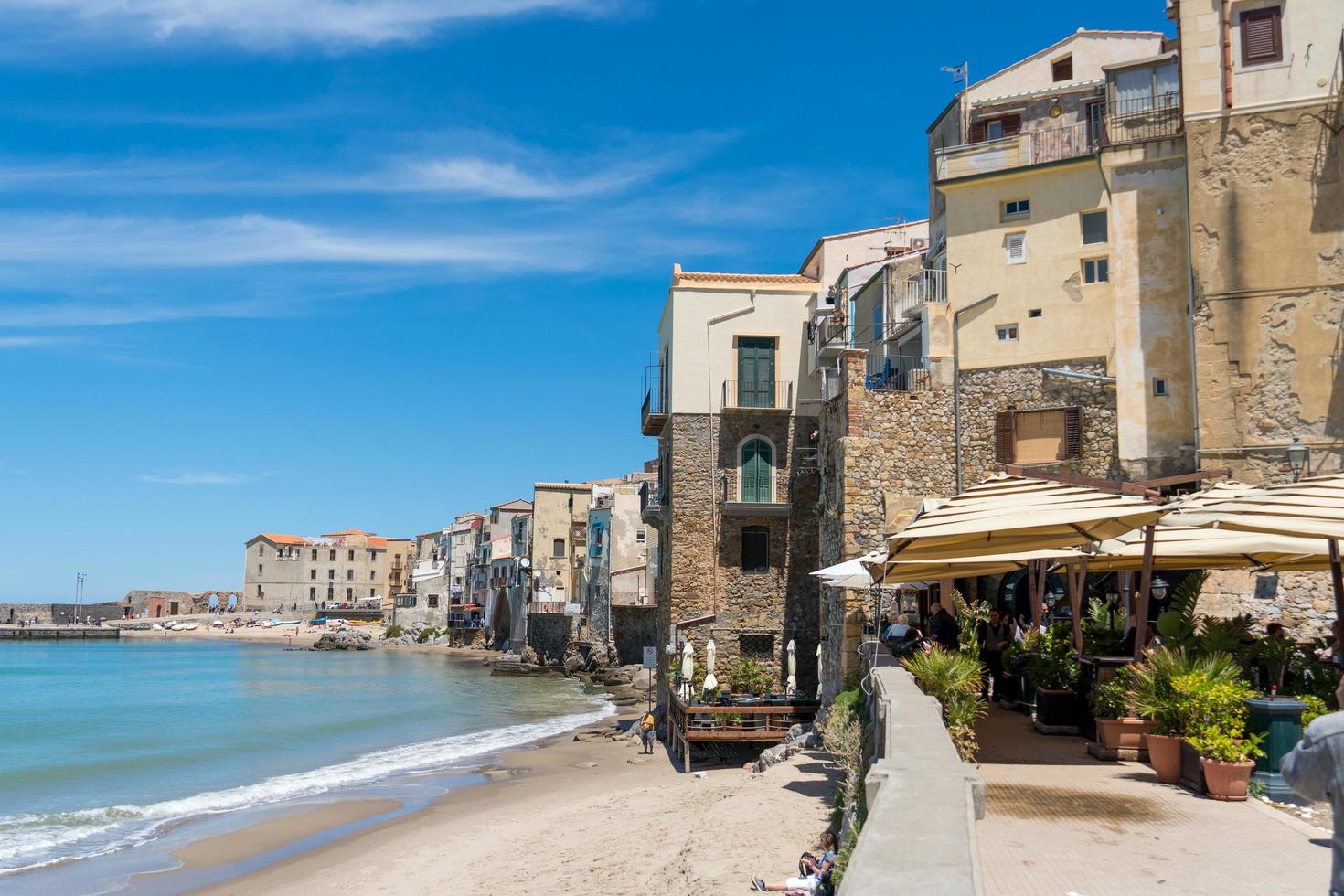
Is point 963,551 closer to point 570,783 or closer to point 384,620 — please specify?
point 570,783

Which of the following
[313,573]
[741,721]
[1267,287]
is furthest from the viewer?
[313,573]

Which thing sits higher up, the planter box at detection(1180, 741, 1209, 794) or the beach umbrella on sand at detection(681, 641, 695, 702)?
the planter box at detection(1180, 741, 1209, 794)

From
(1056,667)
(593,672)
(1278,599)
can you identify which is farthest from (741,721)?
(593,672)

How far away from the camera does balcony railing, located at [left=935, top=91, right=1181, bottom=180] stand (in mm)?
22953

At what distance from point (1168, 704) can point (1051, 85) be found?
78.7ft

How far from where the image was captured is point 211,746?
Result: 3700cm

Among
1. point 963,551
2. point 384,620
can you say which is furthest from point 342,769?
point 384,620

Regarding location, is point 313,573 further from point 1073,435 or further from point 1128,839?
point 1128,839

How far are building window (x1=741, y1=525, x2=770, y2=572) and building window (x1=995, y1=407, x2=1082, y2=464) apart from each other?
35.4 ft

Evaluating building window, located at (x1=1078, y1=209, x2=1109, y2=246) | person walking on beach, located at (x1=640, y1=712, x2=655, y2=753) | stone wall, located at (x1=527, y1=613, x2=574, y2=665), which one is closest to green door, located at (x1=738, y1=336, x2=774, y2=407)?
person walking on beach, located at (x1=640, y1=712, x2=655, y2=753)

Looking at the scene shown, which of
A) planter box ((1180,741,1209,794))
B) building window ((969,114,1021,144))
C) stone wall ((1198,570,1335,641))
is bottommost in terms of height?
planter box ((1180,741,1209,794))

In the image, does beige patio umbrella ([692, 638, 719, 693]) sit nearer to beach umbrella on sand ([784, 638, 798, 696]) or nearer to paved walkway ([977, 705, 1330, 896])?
beach umbrella on sand ([784, 638, 798, 696])

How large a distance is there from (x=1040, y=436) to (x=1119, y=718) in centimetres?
1443

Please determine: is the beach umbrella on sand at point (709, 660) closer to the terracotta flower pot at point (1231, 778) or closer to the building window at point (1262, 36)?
the building window at point (1262, 36)
